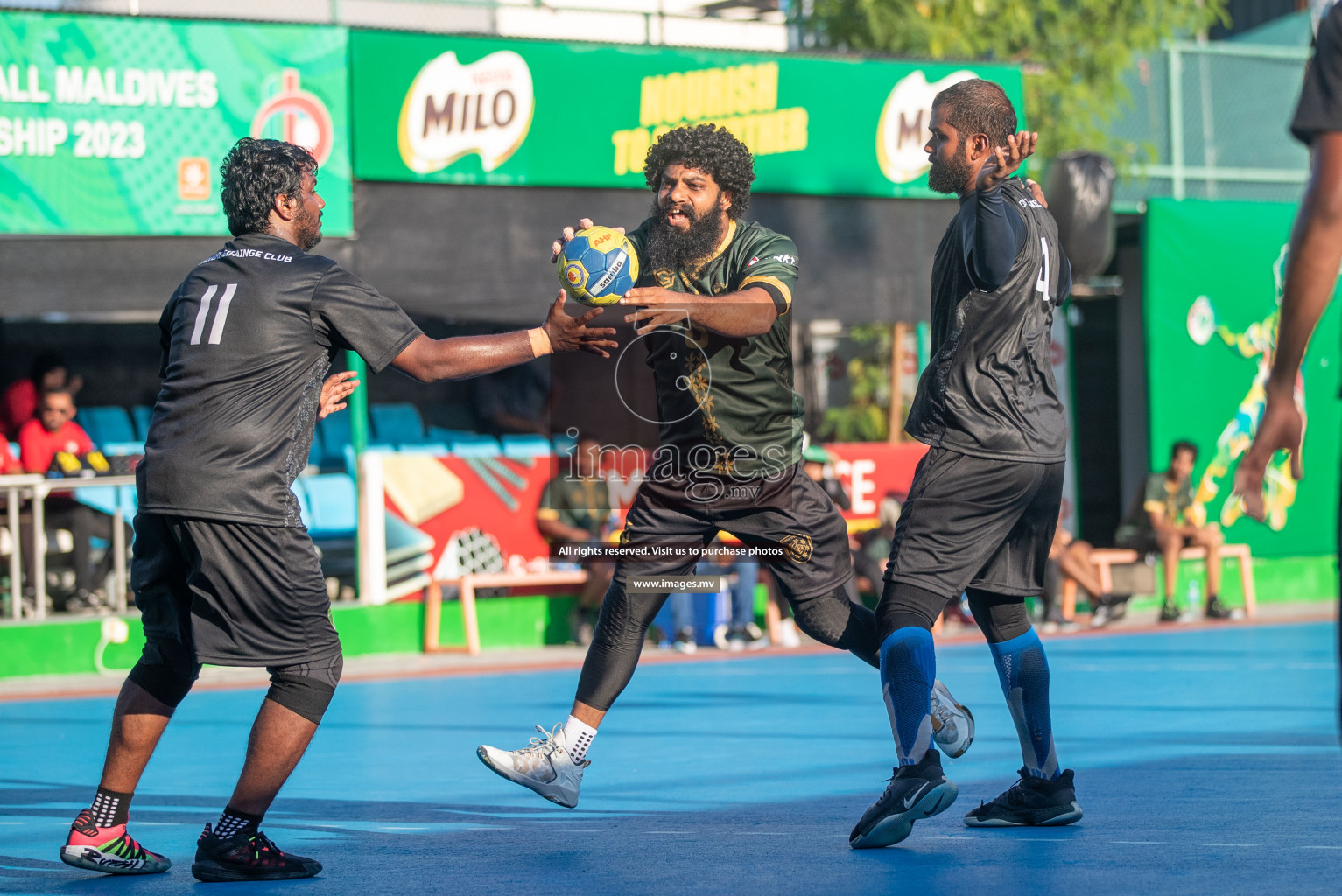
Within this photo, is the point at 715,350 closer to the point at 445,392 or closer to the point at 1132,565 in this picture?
the point at 1132,565

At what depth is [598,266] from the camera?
17.1 feet

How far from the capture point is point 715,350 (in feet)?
16.8

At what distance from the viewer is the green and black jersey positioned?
5.09 m

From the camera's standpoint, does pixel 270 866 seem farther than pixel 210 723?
No

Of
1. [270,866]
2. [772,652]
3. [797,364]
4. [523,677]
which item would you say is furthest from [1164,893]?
[797,364]

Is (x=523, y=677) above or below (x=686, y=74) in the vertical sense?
below

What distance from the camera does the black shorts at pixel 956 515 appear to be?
181 inches

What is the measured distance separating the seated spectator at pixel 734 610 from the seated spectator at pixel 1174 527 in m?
4.22

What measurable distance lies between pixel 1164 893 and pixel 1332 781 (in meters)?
2.03

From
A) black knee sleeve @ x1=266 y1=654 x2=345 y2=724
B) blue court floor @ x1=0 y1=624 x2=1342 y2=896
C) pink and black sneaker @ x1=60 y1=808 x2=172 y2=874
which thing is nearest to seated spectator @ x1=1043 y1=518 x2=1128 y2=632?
blue court floor @ x1=0 y1=624 x2=1342 y2=896

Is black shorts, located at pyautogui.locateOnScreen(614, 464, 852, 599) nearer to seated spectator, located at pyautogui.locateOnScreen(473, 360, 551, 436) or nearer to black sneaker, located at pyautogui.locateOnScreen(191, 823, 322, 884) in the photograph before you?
black sneaker, located at pyautogui.locateOnScreen(191, 823, 322, 884)

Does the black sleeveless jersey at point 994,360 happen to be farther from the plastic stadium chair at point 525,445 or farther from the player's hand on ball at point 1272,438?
the plastic stadium chair at point 525,445

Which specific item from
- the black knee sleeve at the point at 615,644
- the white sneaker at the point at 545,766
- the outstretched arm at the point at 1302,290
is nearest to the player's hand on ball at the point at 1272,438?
the outstretched arm at the point at 1302,290

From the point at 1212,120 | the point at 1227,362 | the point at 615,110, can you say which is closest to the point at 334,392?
the point at 615,110
